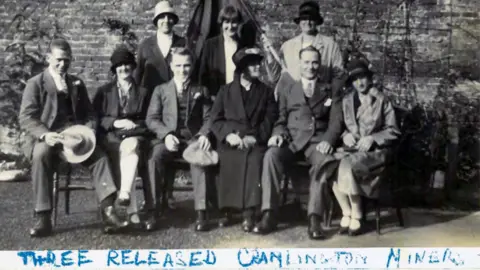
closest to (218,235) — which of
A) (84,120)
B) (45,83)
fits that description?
(84,120)

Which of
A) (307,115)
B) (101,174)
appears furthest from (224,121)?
(101,174)

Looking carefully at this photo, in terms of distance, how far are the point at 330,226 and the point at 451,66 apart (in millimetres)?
1465

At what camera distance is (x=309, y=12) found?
4492 millimetres

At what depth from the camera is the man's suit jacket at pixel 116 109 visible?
442cm

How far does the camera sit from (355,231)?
4.37 metres

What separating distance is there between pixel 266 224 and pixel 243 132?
2.15ft

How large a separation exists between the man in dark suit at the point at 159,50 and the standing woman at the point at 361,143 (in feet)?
4.19

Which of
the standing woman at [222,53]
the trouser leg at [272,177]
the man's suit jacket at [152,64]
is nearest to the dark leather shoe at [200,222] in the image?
the trouser leg at [272,177]

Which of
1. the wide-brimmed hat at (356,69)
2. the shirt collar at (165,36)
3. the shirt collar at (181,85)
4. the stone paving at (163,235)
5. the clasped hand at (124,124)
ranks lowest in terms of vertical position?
the stone paving at (163,235)

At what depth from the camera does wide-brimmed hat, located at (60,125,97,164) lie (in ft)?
14.2

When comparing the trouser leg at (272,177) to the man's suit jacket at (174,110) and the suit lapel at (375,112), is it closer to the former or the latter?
the man's suit jacket at (174,110)

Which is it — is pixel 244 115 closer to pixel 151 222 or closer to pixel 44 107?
pixel 151 222

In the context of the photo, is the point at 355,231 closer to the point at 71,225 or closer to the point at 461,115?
the point at 461,115

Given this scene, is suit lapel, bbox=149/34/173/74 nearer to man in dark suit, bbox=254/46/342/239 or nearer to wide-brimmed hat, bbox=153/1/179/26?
wide-brimmed hat, bbox=153/1/179/26
